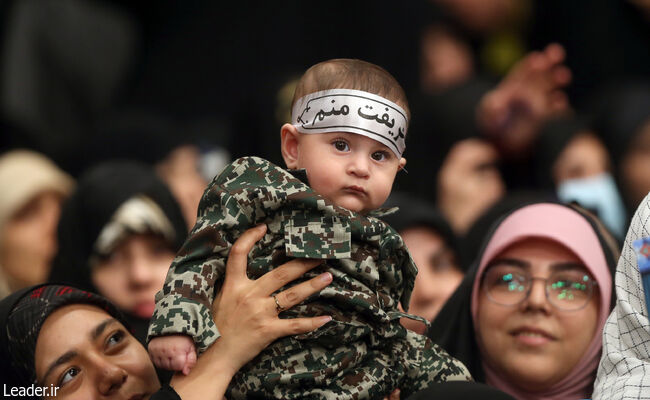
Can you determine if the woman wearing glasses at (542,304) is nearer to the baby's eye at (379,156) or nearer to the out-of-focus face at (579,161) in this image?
the baby's eye at (379,156)

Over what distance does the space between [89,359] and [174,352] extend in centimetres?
47

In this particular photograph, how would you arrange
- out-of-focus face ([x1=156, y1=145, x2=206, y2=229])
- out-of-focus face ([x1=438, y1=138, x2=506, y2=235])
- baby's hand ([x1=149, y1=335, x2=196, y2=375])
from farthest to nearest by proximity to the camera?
out-of-focus face ([x1=156, y1=145, x2=206, y2=229])
out-of-focus face ([x1=438, y1=138, x2=506, y2=235])
baby's hand ([x1=149, y1=335, x2=196, y2=375])

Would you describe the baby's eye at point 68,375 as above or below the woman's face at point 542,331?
below

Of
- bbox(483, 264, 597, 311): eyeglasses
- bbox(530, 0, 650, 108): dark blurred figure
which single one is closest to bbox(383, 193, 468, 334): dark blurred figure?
bbox(483, 264, 597, 311): eyeglasses

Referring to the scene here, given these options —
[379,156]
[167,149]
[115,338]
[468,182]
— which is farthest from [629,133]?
[115,338]

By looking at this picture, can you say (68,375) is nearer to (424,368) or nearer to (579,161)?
(424,368)

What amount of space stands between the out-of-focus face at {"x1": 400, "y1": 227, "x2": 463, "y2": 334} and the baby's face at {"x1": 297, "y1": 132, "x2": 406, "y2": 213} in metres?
1.44

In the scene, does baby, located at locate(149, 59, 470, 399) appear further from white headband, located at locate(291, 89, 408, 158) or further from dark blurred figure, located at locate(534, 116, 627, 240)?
dark blurred figure, located at locate(534, 116, 627, 240)

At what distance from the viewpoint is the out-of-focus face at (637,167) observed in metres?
5.07

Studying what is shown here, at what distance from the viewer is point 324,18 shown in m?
7.29

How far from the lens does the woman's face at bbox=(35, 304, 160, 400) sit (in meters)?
2.83

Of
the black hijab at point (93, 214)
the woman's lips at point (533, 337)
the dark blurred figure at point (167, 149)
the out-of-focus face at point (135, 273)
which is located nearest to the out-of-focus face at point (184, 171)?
the dark blurred figure at point (167, 149)

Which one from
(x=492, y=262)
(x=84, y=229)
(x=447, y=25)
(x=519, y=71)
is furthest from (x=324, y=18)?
(x=492, y=262)

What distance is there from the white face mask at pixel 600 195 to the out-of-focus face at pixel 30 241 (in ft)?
8.75
